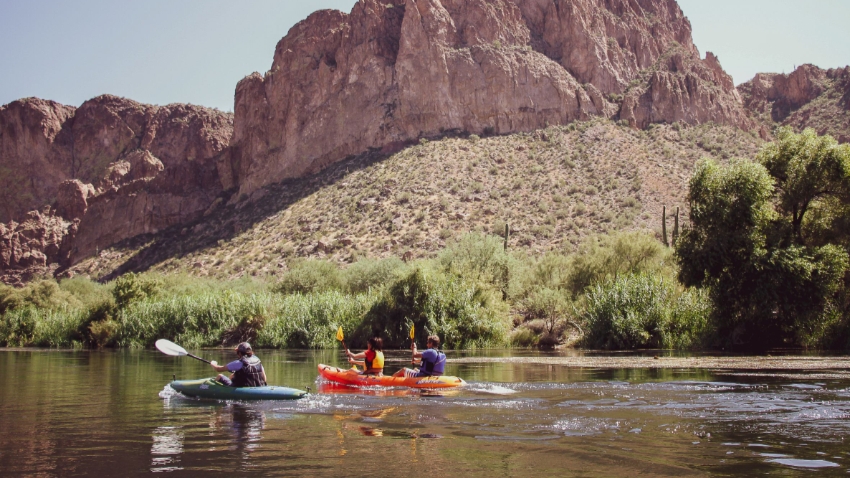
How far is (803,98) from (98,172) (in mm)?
106311

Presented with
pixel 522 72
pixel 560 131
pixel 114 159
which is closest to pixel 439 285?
pixel 560 131

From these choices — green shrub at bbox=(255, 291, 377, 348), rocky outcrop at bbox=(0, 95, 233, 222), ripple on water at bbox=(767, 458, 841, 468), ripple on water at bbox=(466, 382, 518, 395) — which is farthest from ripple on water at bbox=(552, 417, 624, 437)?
rocky outcrop at bbox=(0, 95, 233, 222)

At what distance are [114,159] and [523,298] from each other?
100 metres

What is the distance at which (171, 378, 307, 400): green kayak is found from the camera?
660 inches

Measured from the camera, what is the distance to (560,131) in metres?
85.0

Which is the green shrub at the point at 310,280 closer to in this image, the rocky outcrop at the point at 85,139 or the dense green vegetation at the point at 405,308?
the dense green vegetation at the point at 405,308

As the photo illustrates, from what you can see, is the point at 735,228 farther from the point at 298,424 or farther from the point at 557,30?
the point at 557,30

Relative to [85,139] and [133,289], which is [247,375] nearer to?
[133,289]

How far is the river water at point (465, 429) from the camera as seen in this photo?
10148 mm

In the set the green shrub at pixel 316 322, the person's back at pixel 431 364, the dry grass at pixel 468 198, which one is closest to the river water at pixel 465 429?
the person's back at pixel 431 364

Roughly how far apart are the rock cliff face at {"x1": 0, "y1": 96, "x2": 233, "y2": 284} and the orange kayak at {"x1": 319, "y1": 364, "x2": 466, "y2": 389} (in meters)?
89.0

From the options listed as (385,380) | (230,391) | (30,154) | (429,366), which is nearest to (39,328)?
(385,380)

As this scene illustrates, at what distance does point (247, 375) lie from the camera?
Result: 682 inches

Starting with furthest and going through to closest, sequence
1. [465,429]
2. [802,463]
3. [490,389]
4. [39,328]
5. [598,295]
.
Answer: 1. [39,328]
2. [598,295]
3. [490,389]
4. [465,429]
5. [802,463]
